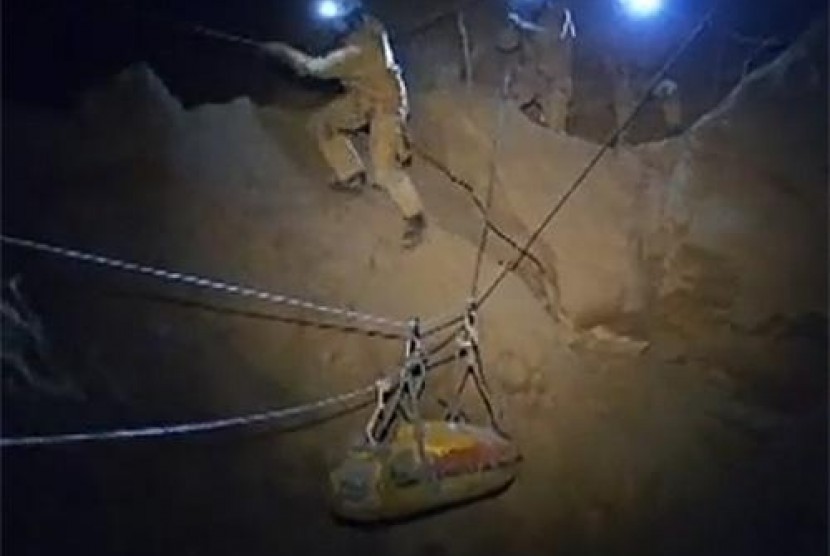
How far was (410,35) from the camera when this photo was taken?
183 cm

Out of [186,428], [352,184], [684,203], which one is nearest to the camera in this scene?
[186,428]

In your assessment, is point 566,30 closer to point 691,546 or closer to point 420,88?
point 420,88

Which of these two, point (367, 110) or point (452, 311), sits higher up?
point (367, 110)

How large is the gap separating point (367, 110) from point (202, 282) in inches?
12.8

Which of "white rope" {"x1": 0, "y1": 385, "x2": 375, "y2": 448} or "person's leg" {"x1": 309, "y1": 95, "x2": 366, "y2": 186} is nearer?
"white rope" {"x1": 0, "y1": 385, "x2": 375, "y2": 448}

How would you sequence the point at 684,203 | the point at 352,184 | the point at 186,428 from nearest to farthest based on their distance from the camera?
the point at 186,428 → the point at 352,184 → the point at 684,203

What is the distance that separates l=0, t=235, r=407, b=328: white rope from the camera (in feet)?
5.36

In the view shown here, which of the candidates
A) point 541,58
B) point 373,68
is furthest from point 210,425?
point 541,58

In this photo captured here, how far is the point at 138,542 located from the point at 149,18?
67 centimetres

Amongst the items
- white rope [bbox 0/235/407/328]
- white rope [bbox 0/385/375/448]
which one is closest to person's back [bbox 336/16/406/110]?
white rope [bbox 0/235/407/328]

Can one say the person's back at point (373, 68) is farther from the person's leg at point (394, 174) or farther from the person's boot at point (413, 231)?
the person's boot at point (413, 231)

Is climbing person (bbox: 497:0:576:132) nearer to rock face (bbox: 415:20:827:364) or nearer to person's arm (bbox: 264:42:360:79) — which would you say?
rock face (bbox: 415:20:827:364)

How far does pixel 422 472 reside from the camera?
1769mm

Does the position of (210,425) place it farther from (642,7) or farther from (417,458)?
(642,7)
